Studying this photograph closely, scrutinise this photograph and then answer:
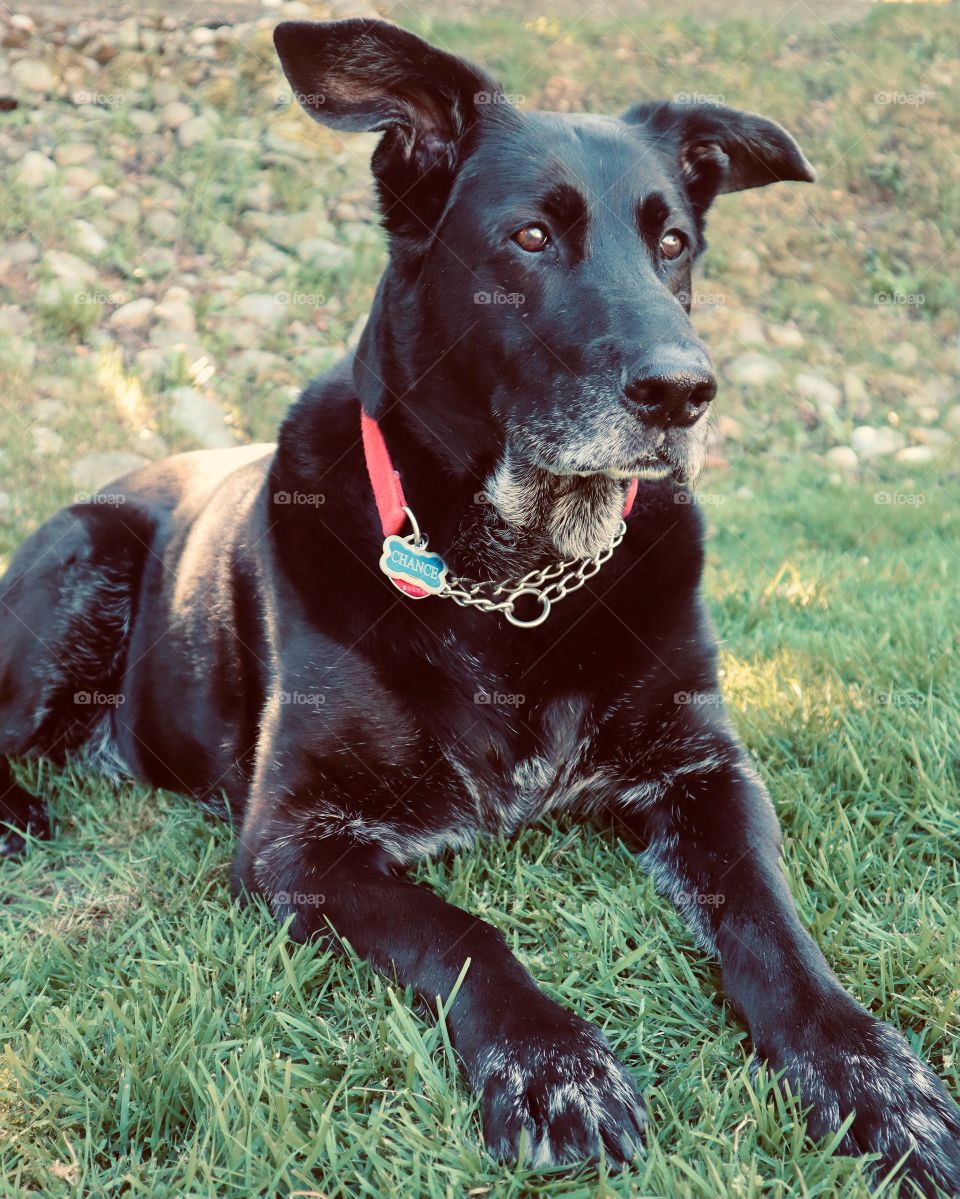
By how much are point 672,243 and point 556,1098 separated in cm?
176

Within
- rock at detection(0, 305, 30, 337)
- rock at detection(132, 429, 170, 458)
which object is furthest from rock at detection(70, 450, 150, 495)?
rock at detection(0, 305, 30, 337)

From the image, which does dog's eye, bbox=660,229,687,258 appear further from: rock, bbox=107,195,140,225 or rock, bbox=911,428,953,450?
rock, bbox=107,195,140,225

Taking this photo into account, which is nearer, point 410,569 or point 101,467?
point 410,569

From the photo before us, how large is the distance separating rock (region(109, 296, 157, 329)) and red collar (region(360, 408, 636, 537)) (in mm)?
4339

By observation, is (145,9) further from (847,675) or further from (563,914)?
(563,914)

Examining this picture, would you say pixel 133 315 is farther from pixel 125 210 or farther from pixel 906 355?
pixel 906 355

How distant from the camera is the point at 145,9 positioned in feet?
24.3

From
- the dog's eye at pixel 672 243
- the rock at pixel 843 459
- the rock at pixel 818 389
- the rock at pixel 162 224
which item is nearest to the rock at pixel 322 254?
the rock at pixel 162 224

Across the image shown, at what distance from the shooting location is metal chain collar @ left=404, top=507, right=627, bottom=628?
234 cm

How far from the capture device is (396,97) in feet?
7.43

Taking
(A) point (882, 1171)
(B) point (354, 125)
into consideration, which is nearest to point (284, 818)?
(A) point (882, 1171)

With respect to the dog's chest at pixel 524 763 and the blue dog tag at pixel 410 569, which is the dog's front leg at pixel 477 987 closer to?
the dog's chest at pixel 524 763

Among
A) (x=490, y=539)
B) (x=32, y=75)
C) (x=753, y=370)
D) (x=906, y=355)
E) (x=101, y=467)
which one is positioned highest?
(x=490, y=539)

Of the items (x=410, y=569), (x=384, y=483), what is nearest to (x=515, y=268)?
(x=384, y=483)
